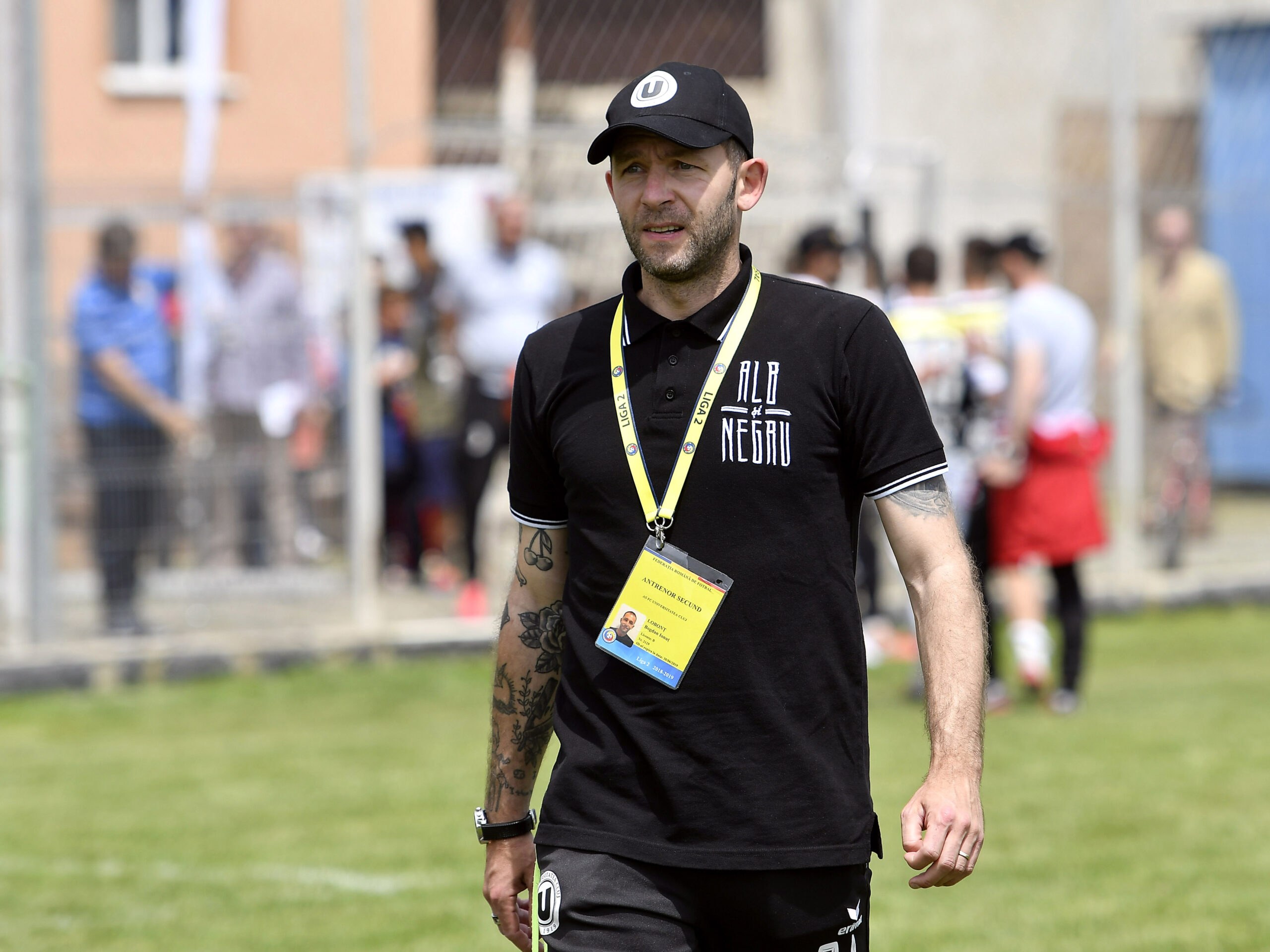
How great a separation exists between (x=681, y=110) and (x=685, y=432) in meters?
0.55

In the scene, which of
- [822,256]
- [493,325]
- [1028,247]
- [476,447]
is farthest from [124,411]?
[1028,247]

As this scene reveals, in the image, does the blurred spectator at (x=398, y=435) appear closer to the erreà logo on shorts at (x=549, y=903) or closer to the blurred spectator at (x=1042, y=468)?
the blurred spectator at (x=1042, y=468)

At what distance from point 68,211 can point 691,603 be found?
27.5 feet

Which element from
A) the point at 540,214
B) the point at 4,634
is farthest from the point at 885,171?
the point at 4,634

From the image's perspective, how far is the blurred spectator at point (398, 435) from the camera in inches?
500

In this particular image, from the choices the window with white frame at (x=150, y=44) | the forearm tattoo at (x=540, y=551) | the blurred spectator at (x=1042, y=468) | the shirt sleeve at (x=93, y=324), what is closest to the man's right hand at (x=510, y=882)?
the forearm tattoo at (x=540, y=551)

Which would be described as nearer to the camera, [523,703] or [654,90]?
[654,90]

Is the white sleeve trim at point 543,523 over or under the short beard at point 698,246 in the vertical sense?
under

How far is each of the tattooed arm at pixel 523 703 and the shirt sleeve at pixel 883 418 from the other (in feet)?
2.10

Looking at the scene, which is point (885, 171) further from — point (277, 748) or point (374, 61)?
point (277, 748)

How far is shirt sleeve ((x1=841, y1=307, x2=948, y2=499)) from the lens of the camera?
10.5ft

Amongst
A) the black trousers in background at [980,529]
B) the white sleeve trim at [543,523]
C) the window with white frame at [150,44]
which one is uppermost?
the window with white frame at [150,44]

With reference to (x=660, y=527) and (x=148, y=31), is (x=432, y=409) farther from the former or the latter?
(x=660, y=527)

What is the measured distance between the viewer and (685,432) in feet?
10.6
